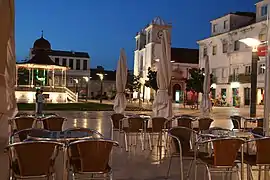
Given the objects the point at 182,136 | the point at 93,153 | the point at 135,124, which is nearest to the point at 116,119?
the point at 135,124

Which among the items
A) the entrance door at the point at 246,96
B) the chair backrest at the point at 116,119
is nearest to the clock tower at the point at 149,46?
the entrance door at the point at 246,96

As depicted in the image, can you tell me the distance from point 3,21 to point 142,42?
216ft

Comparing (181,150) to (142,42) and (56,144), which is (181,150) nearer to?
(56,144)

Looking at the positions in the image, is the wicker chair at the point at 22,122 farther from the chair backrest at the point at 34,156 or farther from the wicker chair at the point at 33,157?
the chair backrest at the point at 34,156

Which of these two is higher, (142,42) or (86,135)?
(142,42)

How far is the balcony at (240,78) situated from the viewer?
4025cm

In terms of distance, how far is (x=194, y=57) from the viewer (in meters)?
66.4

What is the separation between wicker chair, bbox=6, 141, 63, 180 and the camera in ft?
13.0

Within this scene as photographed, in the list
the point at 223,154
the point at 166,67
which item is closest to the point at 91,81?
the point at 166,67

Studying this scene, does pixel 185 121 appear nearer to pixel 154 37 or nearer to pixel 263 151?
pixel 263 151

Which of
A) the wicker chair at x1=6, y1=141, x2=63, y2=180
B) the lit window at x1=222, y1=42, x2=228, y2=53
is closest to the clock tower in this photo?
the lit window at x1=222, y1=42, x2=228, y2=53

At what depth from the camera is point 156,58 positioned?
2295 inches

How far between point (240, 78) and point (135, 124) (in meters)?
35.0

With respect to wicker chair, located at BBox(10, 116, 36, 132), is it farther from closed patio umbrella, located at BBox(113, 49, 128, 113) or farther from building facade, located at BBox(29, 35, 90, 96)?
building facade, located at BBox(29, 35, 90, 96)
